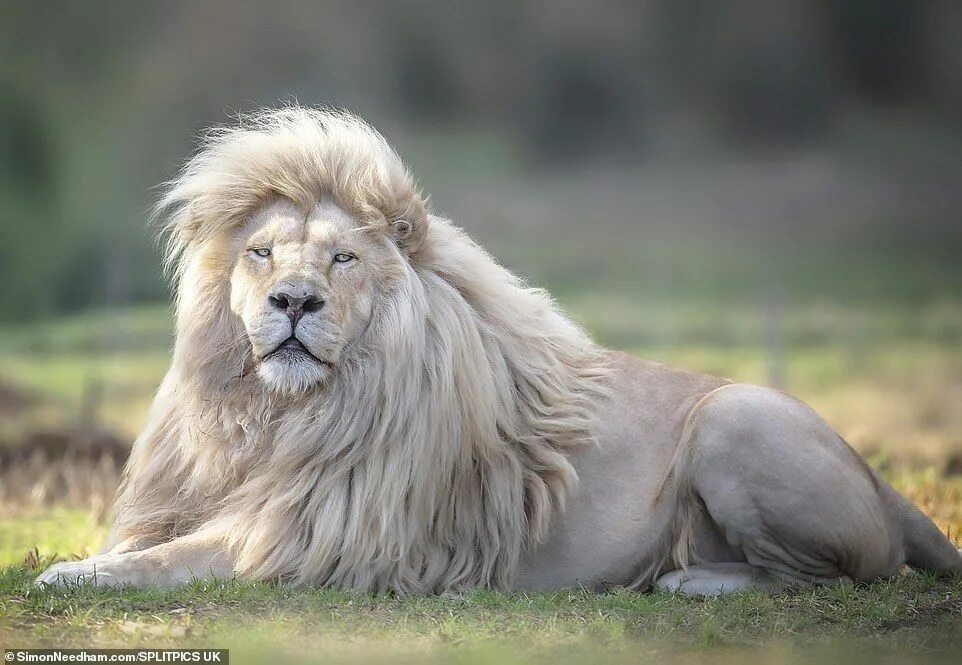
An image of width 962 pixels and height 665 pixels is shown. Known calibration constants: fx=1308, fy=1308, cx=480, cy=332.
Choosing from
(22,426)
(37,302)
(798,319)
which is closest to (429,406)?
(22,426)

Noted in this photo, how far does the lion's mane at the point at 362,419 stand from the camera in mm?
4777

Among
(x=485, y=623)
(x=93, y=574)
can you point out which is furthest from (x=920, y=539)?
(x=93, y=574)

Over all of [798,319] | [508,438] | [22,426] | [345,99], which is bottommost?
[22,426]

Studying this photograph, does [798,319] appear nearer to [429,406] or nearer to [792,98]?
[792,98]

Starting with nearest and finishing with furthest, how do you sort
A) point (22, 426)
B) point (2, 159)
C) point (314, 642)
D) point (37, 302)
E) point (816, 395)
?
point (314, 642) → point (22, 426) → point (816, 395) → point (37, 302) → point (2, 159)

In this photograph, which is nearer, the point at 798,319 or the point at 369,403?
the point at 369,403

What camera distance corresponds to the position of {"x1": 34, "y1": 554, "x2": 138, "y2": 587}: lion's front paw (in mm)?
4473

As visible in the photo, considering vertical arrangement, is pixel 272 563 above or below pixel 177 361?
below

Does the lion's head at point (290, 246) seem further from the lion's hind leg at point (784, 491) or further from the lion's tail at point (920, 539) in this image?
the lion's tail at point (920, 539)

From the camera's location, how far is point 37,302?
2234cm

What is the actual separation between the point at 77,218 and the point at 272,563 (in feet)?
69.3

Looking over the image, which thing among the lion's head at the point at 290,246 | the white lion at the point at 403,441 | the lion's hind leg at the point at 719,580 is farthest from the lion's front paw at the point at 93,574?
the lion's hind leg at the point at 719,580

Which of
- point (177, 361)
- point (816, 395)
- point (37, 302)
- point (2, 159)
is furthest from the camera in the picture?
point (2, 159)

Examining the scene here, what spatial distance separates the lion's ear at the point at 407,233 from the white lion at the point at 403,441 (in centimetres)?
1
